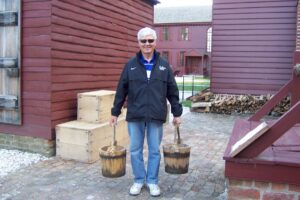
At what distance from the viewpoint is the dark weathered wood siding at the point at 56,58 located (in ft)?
19.1

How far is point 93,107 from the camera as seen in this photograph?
6090 millimetres

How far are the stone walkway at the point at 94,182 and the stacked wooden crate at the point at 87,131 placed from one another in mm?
162

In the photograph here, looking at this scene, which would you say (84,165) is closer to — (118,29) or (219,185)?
(219,185)

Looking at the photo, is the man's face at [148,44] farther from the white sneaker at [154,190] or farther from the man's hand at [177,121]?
the white sneaker at [154,190]

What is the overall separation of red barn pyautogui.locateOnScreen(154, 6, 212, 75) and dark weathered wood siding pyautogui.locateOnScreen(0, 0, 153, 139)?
33.2 metres

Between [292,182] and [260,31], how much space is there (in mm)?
8753

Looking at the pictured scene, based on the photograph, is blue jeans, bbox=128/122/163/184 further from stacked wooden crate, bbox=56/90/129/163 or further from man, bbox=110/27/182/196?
stacked wooden crate, bbox=56/90/129/163

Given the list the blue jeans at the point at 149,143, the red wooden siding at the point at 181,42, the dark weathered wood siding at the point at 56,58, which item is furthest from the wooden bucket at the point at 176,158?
the red wooden siding at the point at 181,42

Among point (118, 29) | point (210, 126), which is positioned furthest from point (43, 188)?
point (210, 126)

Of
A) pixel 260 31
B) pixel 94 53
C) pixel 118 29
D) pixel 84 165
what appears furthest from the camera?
pixel 260 31

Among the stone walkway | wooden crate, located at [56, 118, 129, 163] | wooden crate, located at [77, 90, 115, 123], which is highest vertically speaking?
wooden crate, located at [77, 90, 115, 123]

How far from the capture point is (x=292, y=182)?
3.16 metres

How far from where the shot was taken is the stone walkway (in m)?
4.24

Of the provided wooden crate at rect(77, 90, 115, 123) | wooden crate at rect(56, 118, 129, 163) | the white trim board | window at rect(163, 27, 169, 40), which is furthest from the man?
window at rect(163, 27, 169, 40)
